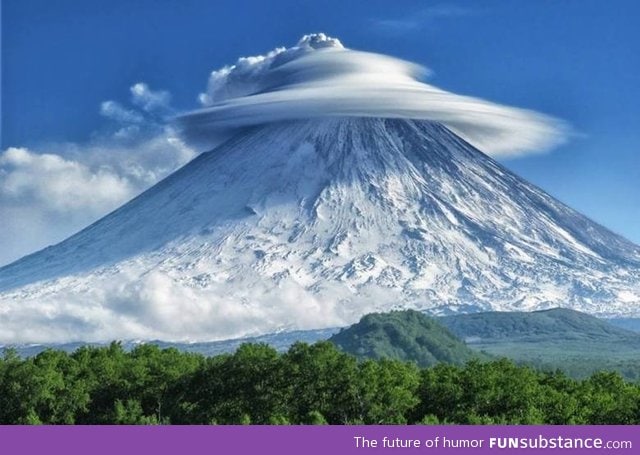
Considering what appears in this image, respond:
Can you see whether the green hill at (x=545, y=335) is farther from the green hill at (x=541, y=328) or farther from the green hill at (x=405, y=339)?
the green hill at (x=405, y=339)

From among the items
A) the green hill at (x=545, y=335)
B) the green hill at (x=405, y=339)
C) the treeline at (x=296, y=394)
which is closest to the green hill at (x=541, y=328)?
the green hill at (x=545, y=335)

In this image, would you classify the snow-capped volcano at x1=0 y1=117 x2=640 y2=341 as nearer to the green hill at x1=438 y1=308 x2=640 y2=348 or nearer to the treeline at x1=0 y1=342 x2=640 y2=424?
the green hill at x1=438 y1=308 x2=640 y2=348

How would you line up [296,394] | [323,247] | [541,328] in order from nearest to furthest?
[296,394] < [323,247] < [541,328]

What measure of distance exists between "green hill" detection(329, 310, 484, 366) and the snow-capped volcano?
337 centimetres

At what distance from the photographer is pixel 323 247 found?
11644 centimetres

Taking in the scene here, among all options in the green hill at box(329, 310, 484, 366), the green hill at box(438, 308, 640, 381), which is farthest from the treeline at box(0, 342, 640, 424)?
the green hill at box(438, 308, 640, 381)

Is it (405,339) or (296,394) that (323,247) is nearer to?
(405,339)

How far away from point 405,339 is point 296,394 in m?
71.0

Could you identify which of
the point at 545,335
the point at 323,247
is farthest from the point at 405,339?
the point at 545,335

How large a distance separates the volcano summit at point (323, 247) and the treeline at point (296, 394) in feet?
226

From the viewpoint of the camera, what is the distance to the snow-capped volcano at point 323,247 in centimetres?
11306

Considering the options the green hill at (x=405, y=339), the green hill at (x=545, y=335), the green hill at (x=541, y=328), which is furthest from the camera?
the green hill at (x=541, y=328)

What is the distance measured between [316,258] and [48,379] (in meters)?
77.2

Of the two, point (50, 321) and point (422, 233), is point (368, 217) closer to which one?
point (422, 233)
